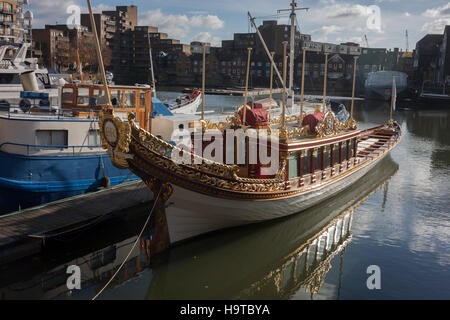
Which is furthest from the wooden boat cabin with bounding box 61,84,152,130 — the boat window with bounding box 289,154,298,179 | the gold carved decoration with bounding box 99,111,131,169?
the boat window with bounding box 289,154,298,179

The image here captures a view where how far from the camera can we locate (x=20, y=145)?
16.0 metres

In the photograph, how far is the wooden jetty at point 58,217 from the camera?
12.6 metres

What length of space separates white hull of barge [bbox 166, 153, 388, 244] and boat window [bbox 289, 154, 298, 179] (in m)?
0.81

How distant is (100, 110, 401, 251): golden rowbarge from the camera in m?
11.9

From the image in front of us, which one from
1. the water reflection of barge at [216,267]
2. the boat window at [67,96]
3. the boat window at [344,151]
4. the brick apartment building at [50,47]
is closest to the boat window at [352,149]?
the boat window at [344,151]

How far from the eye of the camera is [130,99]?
19844 millimetres

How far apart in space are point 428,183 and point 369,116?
1576 inches

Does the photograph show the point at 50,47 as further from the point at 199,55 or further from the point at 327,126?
the point at 327,126

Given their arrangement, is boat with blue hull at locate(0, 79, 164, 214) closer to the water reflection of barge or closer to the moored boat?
the water reflection of barge

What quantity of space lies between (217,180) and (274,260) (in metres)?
3.47

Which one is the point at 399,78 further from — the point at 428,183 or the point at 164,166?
the point at 164,166

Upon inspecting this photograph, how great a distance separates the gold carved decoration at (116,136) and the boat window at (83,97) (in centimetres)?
843

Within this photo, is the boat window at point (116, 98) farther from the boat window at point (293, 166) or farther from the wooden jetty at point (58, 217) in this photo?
the boat window at point (293, 166)
